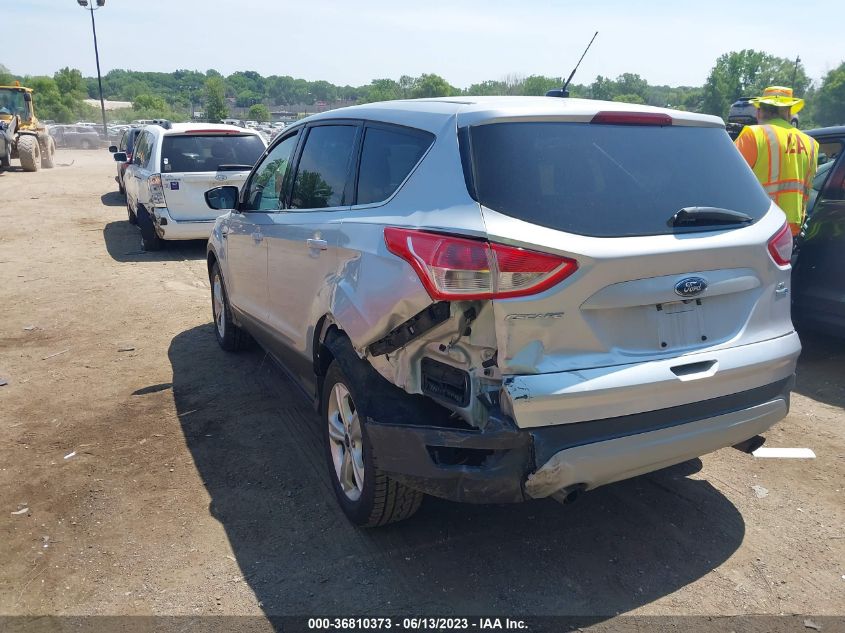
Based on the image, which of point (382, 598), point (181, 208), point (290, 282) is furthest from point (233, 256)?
point (181, 208)

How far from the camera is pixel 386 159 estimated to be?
11.3ft

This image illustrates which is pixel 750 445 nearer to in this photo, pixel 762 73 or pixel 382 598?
pixel 382 598

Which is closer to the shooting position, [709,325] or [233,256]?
[709,325]

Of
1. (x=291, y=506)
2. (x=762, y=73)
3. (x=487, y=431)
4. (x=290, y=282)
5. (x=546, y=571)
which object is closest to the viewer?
(x=487, y=431)

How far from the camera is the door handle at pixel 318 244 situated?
3.63 m

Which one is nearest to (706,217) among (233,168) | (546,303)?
(546,303)

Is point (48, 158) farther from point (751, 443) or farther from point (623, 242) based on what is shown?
point (751, 443)

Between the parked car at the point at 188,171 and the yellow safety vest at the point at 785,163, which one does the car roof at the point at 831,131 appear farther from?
the parked car at the point at 188,171

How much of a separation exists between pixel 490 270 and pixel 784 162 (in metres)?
4.18

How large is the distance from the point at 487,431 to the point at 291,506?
151cm

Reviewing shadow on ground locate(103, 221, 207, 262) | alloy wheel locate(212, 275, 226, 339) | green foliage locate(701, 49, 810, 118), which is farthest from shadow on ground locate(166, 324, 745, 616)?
green foliage locate(701, 49, 810, 118)

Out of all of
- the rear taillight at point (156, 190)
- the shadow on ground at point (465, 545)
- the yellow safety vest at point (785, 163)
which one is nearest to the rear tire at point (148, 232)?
the rear taillight at point (156, 190)

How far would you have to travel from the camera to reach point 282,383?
5.52 metres

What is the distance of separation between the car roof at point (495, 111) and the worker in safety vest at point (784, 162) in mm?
2702
